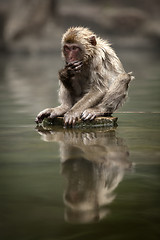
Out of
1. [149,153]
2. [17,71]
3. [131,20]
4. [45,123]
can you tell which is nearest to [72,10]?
[131,20]

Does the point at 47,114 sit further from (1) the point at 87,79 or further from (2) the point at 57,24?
(2) the point at 57,24

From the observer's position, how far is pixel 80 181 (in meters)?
3.71

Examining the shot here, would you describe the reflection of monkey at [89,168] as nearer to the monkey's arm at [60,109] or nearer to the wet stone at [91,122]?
the wet stone at [91,122]

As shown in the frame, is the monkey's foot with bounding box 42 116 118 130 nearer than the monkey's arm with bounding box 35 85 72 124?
Yes

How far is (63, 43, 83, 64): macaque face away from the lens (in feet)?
20.2

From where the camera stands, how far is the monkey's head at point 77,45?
6164mm

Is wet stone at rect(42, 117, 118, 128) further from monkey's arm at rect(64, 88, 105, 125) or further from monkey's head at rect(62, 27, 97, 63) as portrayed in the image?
monkey's head at rect(62, 27, 97, 63)

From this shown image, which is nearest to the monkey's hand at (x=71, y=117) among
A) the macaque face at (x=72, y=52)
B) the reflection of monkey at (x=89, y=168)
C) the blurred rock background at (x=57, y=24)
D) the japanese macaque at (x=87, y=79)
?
the japanese macaque at (x=87, y=79)

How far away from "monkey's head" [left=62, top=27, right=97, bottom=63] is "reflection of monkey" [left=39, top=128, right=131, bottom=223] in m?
0.88

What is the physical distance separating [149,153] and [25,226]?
2081 millimetres

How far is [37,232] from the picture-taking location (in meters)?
2.77

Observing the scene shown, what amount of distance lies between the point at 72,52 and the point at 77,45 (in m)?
0.10

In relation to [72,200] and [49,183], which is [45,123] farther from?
[72,200]

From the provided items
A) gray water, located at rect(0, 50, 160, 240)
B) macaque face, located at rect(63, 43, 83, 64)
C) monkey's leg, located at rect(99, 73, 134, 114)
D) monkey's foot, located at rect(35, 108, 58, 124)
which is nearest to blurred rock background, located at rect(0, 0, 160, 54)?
gray water, located at rect(0, 50, 160, 240)
